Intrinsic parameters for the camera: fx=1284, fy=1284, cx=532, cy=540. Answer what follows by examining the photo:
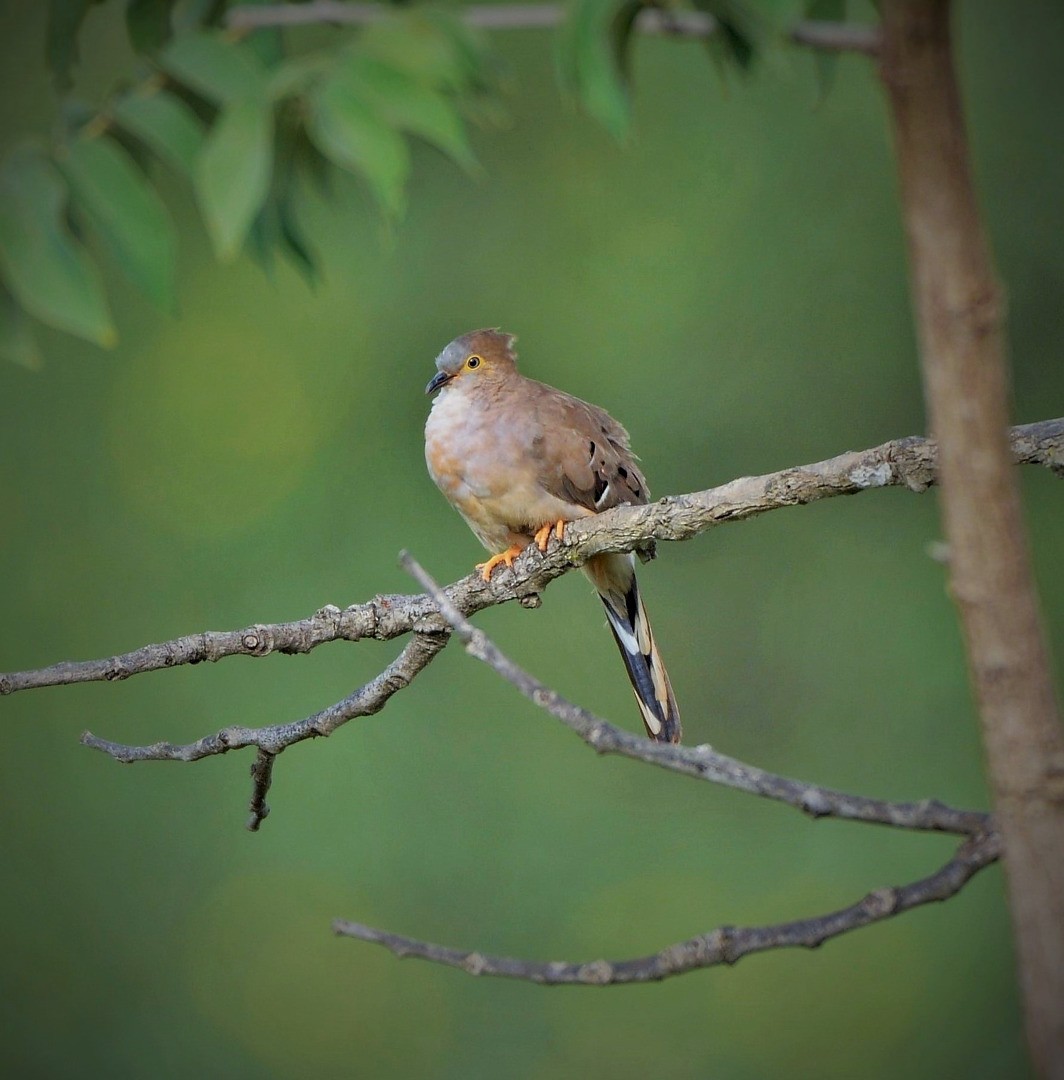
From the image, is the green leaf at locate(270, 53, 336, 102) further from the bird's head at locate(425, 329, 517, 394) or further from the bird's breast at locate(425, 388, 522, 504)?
the bird's head at locate(425, 329, 517, 394)

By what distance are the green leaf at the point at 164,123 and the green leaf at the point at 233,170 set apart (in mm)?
112

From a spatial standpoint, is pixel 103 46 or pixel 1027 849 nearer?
pixel 1027 849

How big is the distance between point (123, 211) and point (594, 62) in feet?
1.29

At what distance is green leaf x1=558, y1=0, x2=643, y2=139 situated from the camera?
0.90 m

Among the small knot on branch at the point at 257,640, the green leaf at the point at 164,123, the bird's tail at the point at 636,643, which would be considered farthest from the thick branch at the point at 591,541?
the green leaf at the point at 164,123

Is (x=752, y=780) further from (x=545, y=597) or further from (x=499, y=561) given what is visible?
(x=545, y=597)

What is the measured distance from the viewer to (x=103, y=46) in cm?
470

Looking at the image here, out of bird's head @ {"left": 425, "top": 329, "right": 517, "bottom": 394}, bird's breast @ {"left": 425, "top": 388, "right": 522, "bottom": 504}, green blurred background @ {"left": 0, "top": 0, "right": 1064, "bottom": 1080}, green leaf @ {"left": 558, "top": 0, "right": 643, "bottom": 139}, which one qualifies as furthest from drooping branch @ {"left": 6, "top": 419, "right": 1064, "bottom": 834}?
green blurred background @ {"left": 0, "top": 0, "right": 1064, "bottom": 1080}

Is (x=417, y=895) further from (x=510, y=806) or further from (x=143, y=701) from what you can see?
(x=143, y=701)

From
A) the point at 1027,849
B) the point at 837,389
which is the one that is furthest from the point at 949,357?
the point at 837,389

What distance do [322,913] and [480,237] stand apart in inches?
101

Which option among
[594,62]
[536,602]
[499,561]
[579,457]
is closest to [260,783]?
[536,602]

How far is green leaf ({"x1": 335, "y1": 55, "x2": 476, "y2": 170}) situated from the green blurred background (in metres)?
3.64

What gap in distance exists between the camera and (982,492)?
827mm
